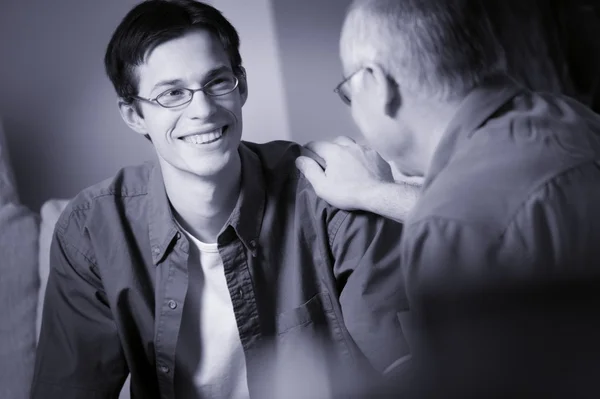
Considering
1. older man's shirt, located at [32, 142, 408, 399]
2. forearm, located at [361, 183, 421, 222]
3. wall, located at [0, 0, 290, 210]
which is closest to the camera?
forearm, located at [361, 183, 421, 222]

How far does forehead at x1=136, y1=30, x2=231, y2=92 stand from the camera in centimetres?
87

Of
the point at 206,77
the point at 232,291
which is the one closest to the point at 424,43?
the point at 206,77

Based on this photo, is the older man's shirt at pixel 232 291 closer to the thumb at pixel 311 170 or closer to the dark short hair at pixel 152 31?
the thumb at pixel 311 170

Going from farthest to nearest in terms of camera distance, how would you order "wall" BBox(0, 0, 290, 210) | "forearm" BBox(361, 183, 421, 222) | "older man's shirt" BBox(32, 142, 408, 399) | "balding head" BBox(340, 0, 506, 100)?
"wall" BBox(0, 0, 290, 210) < "older man's shirt" BBox(32, 142, 408, 399) < "forearm" BBox(361, 183, 421, 222) < "balding head" BBox(340, 0, 506, 100)

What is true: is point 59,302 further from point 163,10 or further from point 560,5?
point 560,5

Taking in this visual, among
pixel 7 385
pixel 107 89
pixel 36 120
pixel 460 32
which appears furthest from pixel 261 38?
pixel 7 385

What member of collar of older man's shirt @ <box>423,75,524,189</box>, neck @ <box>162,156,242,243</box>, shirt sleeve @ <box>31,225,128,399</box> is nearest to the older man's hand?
neck @ <box>162,156,242,243</box>

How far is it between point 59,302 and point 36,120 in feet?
1.29

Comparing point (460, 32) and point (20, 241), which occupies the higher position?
point (460, 32)

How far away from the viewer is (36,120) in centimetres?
118

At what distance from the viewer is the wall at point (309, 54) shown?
3.74 ft

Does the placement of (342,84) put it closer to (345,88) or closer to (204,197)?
(345,88)

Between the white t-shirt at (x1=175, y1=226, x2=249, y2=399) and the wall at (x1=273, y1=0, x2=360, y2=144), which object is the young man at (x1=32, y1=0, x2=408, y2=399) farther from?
the wall at (x1=273, y1=0, x2=360, y2=144)

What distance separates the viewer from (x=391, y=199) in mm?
825
